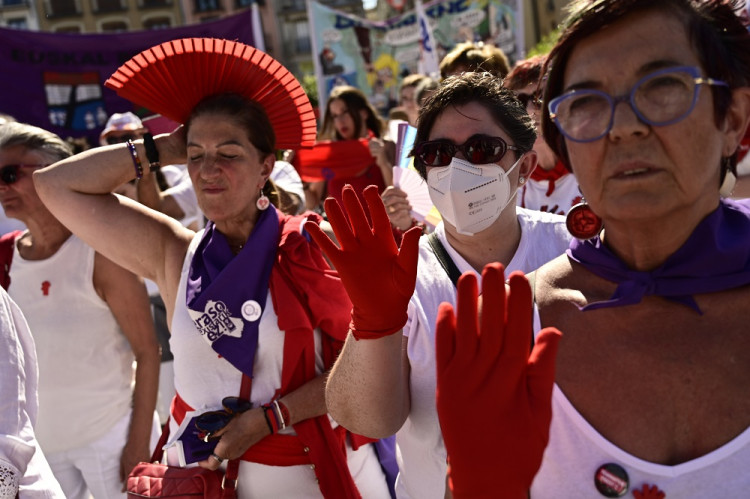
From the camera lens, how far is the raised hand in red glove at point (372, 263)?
152cm

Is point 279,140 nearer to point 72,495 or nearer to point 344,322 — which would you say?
point 344,322

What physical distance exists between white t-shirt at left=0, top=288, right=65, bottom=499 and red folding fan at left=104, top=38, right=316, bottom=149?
977 mm

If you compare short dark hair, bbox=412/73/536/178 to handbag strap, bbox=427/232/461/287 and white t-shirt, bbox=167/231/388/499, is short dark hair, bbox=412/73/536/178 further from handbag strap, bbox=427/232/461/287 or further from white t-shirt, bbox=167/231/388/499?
white t-shirt, bbox=167/231/388/499

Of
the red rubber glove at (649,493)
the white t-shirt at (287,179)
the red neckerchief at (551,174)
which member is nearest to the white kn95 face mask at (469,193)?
the red rubber glove at (649,493)

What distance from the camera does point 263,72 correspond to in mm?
2650

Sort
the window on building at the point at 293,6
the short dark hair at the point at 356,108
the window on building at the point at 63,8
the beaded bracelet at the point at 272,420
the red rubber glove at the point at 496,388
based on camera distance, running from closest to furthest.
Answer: the red rubber glove at the point at 496,388 → the beaded bracelet at the point at 272,420 → the short dark hair at the point at 356,108 → the window on building at the point at 63,8 → the window on building at the point at 293,6

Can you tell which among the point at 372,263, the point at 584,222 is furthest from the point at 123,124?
the point at 584,222

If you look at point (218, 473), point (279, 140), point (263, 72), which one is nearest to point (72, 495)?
point (218, 473)

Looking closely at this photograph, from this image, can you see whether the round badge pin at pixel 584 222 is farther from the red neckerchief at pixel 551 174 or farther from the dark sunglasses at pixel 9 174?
the dark sunglasses at pixel 9 174

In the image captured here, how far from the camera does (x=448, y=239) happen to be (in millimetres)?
2236

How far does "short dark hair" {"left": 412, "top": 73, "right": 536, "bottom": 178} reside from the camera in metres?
2.24

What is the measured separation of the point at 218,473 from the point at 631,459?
1491 mm

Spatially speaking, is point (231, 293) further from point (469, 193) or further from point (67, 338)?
point (67, 338)

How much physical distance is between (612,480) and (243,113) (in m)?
→ 1.90
